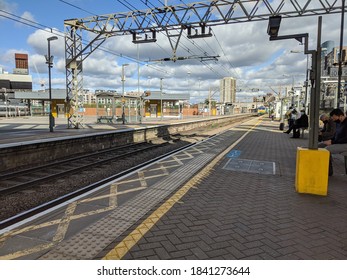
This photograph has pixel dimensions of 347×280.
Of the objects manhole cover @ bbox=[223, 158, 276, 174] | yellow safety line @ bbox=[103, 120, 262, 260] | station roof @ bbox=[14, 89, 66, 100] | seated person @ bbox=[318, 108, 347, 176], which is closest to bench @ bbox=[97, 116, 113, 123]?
manhole cover @ bbox=[223, 158, 276, 174]

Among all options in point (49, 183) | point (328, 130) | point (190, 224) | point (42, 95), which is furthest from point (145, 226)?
point (42, 95)

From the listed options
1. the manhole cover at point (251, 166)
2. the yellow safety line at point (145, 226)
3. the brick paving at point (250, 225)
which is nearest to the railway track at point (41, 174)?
the yellow safety line at point (145, 226)

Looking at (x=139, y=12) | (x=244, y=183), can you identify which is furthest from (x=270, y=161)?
(x=139, y=12)

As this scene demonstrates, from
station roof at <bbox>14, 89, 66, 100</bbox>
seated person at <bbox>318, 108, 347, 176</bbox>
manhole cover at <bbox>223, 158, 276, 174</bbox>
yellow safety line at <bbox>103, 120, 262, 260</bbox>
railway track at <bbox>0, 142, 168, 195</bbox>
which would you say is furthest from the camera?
station roof at <bbox>14, 89, 66, 100</bbox>

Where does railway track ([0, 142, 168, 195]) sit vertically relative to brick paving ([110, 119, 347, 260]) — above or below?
below

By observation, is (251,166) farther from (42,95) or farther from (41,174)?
(42,95)

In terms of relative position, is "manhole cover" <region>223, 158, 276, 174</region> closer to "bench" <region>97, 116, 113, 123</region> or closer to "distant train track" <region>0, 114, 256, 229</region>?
"distant train track" <region>0, 114, 256, 229</region>

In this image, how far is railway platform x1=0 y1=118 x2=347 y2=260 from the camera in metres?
3.12

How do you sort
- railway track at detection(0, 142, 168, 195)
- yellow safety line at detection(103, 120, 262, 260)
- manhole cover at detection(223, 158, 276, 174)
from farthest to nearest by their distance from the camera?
manhole cover at detection(223, 158, 276, 174) → railway track at detection(0, 142, 168, 195) → yellow safety line at detection(103, 120, 262, 260)

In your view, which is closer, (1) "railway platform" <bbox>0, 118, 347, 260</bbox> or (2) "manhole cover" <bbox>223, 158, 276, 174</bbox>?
(1) "railway platform" <bbox>0, 118, 347, 260</bbox>

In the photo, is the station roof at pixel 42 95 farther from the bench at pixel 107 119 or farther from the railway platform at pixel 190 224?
the railway platform at pixel 190 224

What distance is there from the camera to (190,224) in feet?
12.6

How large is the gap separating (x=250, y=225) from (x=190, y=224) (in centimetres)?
84

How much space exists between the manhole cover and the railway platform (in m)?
1.03
